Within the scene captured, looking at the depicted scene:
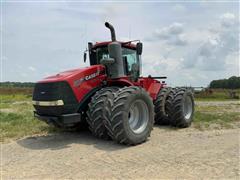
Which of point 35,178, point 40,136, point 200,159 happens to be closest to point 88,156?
point 35,178

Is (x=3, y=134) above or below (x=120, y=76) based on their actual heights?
below

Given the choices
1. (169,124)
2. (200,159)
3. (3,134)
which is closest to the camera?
(200,159)

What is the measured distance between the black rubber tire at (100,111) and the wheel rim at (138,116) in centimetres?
70

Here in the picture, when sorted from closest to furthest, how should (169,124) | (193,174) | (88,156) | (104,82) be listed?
(193,174) < (88,156) < (104,82) < (169,124)

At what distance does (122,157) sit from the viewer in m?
6.52

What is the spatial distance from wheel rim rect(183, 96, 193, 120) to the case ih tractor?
194cm

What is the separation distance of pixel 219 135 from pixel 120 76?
3064mm

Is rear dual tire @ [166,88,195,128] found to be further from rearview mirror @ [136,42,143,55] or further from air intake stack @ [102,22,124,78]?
air intake stack @ [102,22,124,78]

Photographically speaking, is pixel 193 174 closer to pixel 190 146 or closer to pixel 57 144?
pixel 190 146

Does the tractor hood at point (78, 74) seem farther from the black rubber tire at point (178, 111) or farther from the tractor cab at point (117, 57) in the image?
the black rubber tire at point (178, 111)

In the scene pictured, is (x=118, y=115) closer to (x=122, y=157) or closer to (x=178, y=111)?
(x=122, y=157)

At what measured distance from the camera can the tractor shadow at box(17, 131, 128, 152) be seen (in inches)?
296

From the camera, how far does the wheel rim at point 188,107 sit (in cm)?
1062

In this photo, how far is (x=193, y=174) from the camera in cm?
530
